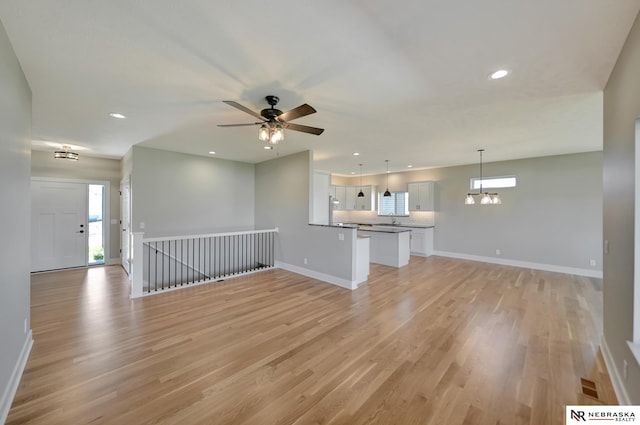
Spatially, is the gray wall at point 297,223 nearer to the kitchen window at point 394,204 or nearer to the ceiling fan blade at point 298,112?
the ceiling fan blade at point 298,112

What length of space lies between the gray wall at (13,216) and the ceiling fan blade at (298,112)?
2030 millimetres

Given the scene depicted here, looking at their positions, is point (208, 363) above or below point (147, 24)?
below

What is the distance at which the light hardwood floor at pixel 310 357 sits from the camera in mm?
1882

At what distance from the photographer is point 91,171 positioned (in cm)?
634

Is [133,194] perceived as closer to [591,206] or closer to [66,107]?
[66,107]

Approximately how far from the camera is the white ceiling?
1.65 metres

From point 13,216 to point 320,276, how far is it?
4.29 m

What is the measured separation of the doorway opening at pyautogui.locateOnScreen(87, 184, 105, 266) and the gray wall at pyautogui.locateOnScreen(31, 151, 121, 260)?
0.20 meters

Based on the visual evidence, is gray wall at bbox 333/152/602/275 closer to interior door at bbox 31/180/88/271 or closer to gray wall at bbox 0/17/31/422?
gray wall at bbox 0/17/31/422

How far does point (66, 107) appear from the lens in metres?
3.20

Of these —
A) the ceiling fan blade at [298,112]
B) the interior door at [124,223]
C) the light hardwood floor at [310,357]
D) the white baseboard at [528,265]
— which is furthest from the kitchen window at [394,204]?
the interior door at [124,223]

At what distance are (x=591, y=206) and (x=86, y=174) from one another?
1174 cm

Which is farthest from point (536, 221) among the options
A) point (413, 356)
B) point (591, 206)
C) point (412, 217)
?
point (413, 356)

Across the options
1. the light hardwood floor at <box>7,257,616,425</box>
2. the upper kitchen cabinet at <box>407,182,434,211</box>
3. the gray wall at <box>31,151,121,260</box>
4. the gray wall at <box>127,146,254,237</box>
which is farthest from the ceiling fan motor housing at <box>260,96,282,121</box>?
the upper kitchen cabinet at <box>407,182,434,211</box>
